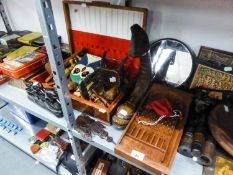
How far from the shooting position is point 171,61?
813 mm

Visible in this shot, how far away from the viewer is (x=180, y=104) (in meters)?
0.72

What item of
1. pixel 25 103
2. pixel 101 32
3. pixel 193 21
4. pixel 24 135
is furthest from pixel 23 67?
pixel 193 21

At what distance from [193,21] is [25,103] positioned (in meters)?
0.82

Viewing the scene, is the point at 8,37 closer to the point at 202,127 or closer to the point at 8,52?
the point at 8,52

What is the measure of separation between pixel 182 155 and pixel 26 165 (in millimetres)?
1063

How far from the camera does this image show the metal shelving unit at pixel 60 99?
478 mm

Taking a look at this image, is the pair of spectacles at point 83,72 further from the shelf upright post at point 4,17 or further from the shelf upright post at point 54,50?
the shelf upright post at point 4,17

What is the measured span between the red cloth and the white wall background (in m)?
0.28

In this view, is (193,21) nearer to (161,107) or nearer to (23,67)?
(161,107)

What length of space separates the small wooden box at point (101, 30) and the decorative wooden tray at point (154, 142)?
13 centimetres

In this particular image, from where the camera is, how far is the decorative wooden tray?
1.82ft

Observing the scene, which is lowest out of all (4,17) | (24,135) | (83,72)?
(24,135)

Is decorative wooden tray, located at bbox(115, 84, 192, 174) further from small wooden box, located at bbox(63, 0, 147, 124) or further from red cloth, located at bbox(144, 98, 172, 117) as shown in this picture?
small wooden box, located at bbox(63, 0, 147, 124)

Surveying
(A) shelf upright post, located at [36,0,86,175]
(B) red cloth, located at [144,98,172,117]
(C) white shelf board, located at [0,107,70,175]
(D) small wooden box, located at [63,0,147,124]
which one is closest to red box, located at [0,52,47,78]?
(D) small wooden box, located at [63,0,147,124]
